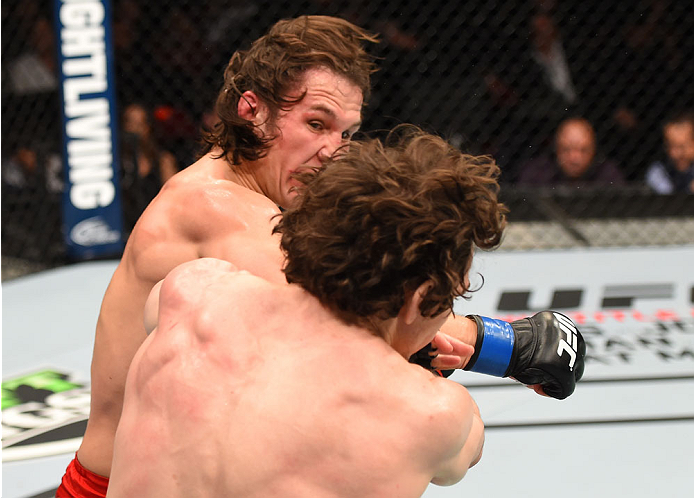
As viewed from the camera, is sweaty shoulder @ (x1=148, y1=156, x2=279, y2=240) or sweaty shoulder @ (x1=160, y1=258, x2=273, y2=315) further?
sweaty shoulder @ (x1=148, y1=156, x2=279, y2=240)

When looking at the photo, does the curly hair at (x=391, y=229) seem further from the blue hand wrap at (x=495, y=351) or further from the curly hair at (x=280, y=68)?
the curly hair at (x=280, y=68)

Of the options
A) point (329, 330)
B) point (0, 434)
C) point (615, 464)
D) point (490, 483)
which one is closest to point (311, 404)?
point (329, 330)

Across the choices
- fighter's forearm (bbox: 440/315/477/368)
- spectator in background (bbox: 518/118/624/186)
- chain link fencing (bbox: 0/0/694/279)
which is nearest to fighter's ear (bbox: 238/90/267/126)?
fighter's forearm (bbox: 440/315/477/368)

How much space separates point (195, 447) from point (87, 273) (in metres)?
3.03

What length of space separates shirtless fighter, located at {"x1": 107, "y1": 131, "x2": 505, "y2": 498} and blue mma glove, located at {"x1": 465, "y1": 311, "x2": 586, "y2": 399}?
36 cm

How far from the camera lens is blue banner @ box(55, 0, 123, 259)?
3.71 meters

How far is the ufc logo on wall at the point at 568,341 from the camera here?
131 centimetres

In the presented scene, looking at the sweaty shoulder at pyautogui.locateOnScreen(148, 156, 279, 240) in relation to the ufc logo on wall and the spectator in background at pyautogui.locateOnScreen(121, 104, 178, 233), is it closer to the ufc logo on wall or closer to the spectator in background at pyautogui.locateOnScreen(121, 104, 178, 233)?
the ufc logo on wall

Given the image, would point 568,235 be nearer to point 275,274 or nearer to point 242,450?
point 275,274

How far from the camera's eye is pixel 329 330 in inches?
36.0

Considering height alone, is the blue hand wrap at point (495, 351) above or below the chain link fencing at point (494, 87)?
above

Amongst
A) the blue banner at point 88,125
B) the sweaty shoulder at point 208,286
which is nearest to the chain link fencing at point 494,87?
the blue banner at point 88,125

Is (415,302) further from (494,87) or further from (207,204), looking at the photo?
(494,87)

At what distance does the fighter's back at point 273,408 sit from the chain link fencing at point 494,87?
314 cm
